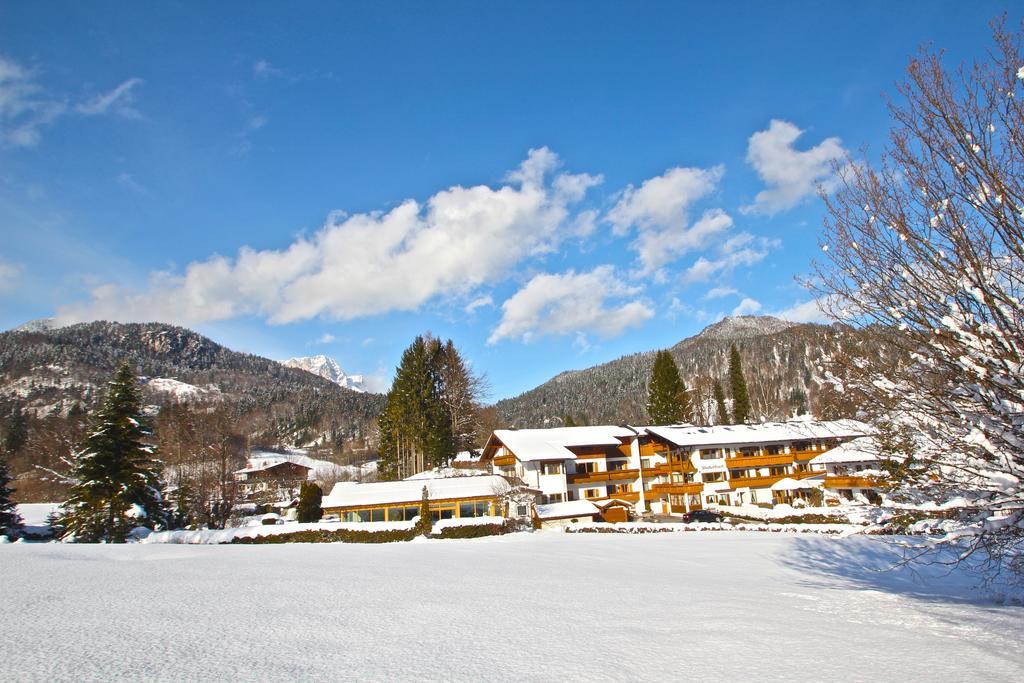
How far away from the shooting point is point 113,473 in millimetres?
30969

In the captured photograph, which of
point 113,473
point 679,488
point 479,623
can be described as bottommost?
point 679,488

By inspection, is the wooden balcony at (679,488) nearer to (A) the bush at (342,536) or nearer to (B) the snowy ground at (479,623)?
(A) the bush at (342,536)

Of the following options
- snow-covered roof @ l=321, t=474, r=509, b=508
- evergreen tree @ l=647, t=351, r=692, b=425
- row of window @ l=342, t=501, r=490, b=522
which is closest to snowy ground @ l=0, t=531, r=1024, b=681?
snow-covered roof @ l=321, t=474, r=509, b=508

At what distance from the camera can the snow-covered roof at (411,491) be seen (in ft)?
129

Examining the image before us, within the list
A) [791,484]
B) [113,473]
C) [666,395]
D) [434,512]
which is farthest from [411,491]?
[666,395]

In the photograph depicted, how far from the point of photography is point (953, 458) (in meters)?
8.08

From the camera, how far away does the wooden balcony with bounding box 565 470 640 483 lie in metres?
49.1

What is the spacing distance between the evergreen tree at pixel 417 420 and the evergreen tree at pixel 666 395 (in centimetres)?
3009

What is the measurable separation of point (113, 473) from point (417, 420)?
2754cm

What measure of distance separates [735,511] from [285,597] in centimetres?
4291

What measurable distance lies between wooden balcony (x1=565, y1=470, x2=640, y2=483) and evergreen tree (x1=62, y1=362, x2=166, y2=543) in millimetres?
31733

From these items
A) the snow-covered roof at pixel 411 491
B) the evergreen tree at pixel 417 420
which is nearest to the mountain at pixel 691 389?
the evergreen tree at pixel 417 420

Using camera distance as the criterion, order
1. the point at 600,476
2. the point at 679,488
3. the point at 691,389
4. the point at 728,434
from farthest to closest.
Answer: the point at 691,389
the point at 728,434
the point at 600,476
the point at 679,488

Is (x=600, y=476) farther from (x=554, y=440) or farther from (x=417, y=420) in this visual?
(x=417, y=420)
